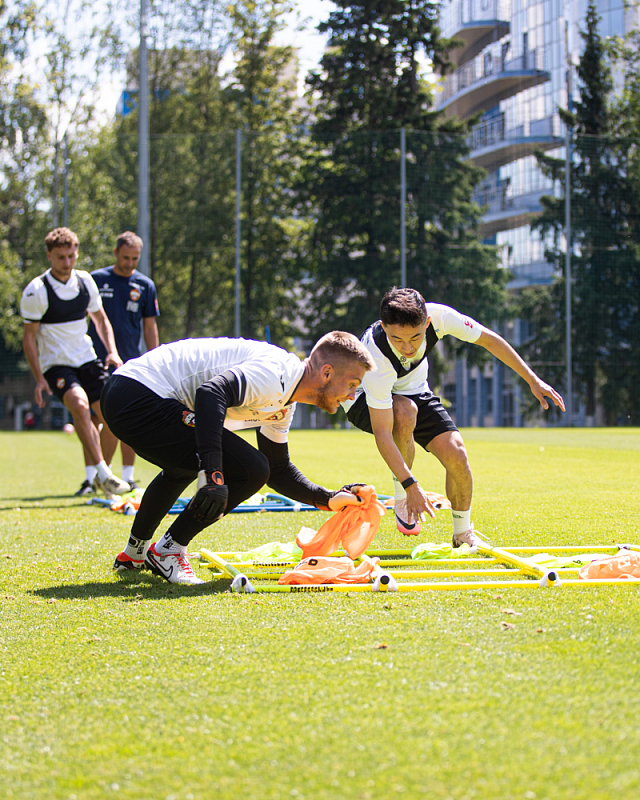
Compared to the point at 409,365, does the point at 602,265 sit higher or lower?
higher

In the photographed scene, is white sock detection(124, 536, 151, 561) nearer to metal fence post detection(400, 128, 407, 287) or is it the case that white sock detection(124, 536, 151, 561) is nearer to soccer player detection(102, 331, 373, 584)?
soccer player detection(102, 331, 373, 584)

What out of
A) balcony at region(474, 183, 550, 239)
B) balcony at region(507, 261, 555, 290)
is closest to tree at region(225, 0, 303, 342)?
balcony at region(474, 183, 550, 239)

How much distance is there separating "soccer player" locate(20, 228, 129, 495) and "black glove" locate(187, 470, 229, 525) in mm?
3575

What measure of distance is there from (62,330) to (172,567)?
3559mm

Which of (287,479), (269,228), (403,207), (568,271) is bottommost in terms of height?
(287,479)

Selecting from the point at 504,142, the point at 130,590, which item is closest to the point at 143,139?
the point at 504,142

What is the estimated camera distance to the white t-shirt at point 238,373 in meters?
3.03

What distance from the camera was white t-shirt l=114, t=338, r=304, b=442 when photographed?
3.03 metres

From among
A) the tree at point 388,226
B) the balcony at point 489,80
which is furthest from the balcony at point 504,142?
the balcony at point 489,80

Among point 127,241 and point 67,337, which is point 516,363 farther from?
point 127,241

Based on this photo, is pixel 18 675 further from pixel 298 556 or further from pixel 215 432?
pixel 298 556

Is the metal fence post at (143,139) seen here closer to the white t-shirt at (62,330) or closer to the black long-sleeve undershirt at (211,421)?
the white t-shirt at (62,330)

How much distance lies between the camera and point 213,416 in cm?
288

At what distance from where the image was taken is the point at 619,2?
28609 mm
